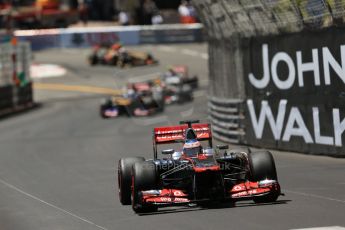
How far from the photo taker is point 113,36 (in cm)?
5388

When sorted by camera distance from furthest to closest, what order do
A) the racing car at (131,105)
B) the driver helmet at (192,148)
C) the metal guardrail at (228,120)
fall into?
the racing car at (131,105) < the metal guardrail at (228,120) < the driver helmet at (192,148)

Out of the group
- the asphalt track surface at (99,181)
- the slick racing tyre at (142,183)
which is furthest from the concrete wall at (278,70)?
the slick racing tyre at (142,183)

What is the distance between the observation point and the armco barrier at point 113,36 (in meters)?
54.1

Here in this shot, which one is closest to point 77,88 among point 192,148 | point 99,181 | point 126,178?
point 99,181

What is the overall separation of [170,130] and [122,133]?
45.3 feet

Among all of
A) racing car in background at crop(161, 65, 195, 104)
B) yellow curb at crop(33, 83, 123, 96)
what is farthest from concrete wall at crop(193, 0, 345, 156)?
yellow curb at crop(33, 83, 123, 96)

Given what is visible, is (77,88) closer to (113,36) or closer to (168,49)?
(113,36)

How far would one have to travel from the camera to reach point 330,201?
38.8 feet

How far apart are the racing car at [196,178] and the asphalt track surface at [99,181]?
7.2 inches

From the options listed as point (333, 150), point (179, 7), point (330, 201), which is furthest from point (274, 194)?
point (179, 7)

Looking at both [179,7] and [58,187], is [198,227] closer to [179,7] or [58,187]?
[58,187]

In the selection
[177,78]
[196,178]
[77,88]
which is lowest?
[77,88]

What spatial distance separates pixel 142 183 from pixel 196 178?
73 centimetres

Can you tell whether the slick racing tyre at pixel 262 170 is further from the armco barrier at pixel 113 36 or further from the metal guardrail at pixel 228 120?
the armco barrier at pixel 113 36
